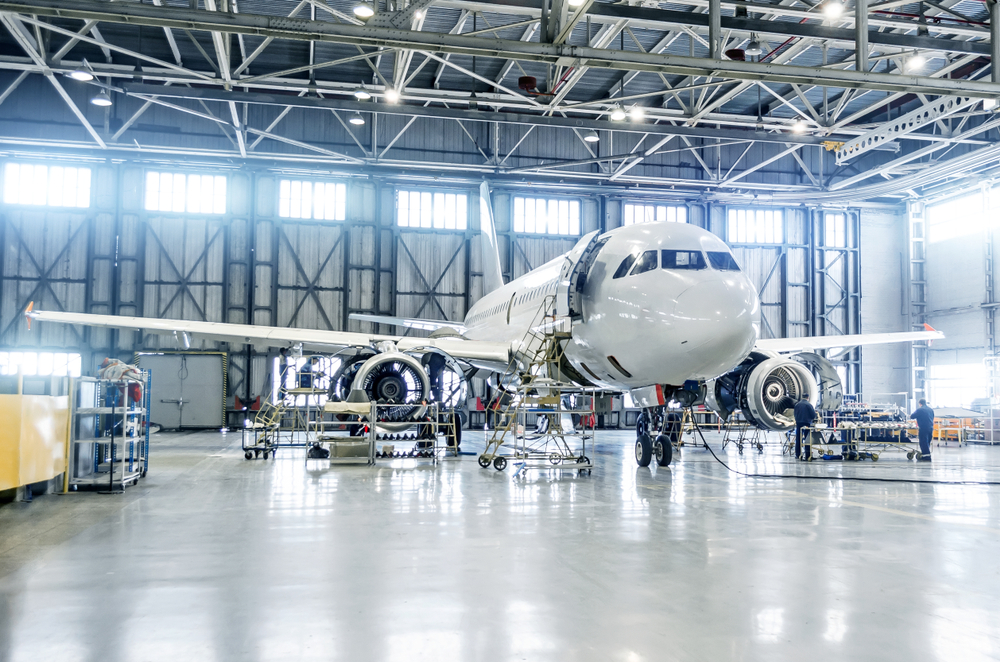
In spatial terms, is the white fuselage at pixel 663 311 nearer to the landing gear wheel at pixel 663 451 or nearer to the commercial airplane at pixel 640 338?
the commercial airplane at pixel 640 338

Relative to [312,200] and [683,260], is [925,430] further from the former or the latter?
[312,200]

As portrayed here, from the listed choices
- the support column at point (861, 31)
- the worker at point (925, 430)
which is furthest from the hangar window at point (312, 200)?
the support column at point (861, 31)

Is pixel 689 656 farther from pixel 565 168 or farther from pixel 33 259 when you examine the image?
pixel 33 259

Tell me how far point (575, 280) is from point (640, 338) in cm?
220

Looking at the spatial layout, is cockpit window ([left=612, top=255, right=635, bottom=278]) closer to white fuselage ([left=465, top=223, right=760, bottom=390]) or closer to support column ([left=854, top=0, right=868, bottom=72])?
white fuselage ([left=465, top=223, right=760, bottom=390])

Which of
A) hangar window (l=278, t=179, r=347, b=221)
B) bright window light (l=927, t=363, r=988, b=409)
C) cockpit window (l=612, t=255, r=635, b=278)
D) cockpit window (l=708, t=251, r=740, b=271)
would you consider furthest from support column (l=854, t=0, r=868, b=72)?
bright window light (l=927, t=363, r=988, b=409)

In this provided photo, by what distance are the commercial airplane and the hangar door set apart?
39.1ft

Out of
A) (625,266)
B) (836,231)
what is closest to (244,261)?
(625,266)

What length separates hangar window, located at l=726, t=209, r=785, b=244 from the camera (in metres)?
32.7

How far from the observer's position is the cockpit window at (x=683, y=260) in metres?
10.4

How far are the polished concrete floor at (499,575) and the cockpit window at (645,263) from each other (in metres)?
3.14

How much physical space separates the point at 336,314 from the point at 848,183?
2140 centimetres

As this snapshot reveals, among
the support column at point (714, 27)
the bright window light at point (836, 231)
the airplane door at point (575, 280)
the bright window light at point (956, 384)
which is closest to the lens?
the support column at point (714, 27)

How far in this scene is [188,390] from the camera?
2834cm
